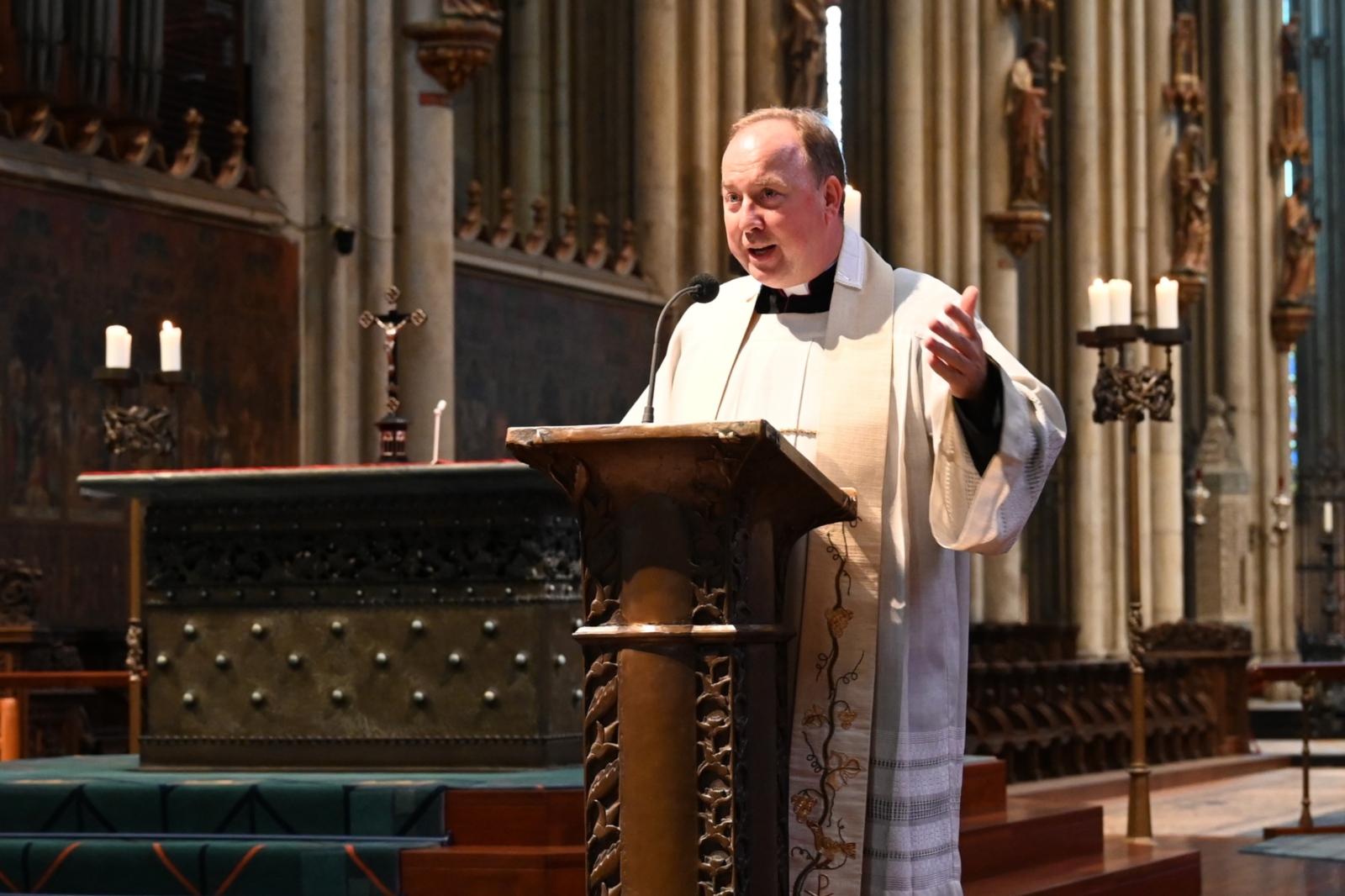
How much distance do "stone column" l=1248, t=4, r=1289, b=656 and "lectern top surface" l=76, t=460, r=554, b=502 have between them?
1950 centimetres

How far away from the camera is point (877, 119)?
18.7 meters

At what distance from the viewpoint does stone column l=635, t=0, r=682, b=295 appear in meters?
15.5

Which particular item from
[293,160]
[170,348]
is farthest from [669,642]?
[293,160]

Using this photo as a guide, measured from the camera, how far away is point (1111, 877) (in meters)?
6.52

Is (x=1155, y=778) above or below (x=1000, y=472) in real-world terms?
below

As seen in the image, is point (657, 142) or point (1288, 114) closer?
point (657, 142)

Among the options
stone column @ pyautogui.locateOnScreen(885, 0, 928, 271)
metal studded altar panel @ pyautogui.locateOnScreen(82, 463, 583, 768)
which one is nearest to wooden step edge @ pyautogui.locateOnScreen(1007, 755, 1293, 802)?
stone column @ pyautogui.locateOnScreen(885, 0, 928, 271)

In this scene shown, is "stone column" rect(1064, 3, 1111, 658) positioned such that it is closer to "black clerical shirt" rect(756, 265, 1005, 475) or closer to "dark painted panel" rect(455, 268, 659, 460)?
"dark painted panel" rect(455, 268, 659, 460)

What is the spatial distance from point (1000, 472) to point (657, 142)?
42.1 ft

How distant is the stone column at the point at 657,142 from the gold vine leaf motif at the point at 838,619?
12286 mm

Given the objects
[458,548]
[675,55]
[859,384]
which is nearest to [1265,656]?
[675,55]

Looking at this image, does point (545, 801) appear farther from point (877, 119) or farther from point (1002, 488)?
point (877, 119)

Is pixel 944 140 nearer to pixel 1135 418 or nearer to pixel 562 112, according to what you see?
pixel 562 112

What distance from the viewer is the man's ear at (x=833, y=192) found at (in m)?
3.19
